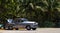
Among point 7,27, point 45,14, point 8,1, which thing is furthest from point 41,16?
point 8,1

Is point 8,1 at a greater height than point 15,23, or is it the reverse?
point 8,1

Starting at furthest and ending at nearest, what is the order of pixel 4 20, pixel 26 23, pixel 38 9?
pixel 38 9 < pixel 26 23 < pixel 4 20

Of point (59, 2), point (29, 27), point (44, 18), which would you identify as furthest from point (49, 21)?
point (29, 27)

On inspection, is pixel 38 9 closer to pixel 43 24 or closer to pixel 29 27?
pixel 43 24

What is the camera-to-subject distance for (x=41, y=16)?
4119cm

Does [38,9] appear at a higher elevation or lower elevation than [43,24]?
higher

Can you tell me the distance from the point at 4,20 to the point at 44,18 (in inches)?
1249

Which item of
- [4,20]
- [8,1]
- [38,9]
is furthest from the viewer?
[38,9]

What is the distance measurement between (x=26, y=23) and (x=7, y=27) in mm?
3138

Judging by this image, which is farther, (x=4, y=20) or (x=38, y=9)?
(x=38, y=9)

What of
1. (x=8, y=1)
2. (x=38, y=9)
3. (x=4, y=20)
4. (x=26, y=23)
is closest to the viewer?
(x=4, y=20)

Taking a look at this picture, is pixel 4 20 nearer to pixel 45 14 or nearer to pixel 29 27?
pixel 29 27

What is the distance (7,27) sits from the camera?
1180 inches

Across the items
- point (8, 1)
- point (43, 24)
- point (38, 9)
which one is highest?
point (8, 1)
